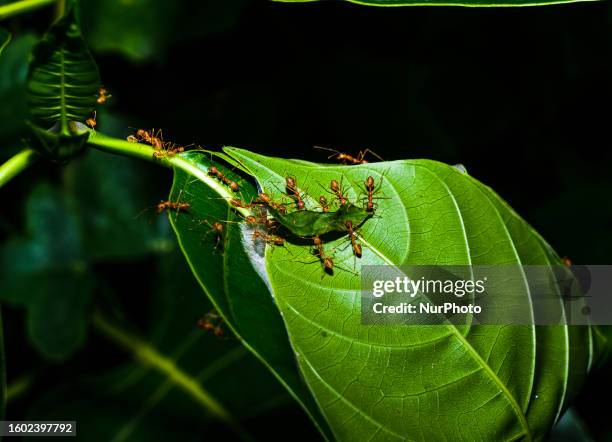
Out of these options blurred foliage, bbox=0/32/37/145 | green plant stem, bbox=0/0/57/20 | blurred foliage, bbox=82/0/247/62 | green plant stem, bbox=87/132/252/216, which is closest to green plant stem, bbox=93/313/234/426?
blurred foliage, bbox=0/32/37/145

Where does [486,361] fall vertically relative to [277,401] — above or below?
above

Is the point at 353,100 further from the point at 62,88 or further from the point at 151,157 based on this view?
the point at 62,88

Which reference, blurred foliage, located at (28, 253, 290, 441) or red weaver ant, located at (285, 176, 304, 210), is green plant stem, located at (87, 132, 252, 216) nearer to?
red weaver ant, located at (285, 176, 304, 210)

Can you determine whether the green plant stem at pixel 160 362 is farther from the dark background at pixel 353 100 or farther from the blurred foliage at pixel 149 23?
the blurred foliage at pixel 149 23

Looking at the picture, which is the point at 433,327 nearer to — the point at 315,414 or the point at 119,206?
the point at 315,414

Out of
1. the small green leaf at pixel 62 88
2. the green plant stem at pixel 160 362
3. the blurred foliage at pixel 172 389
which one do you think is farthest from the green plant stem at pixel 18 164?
the green plant stem at pixel 160 362

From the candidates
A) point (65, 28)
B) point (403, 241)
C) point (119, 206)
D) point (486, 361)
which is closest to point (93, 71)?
point (65, 28)

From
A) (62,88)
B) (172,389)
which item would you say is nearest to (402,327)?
(62,88)
